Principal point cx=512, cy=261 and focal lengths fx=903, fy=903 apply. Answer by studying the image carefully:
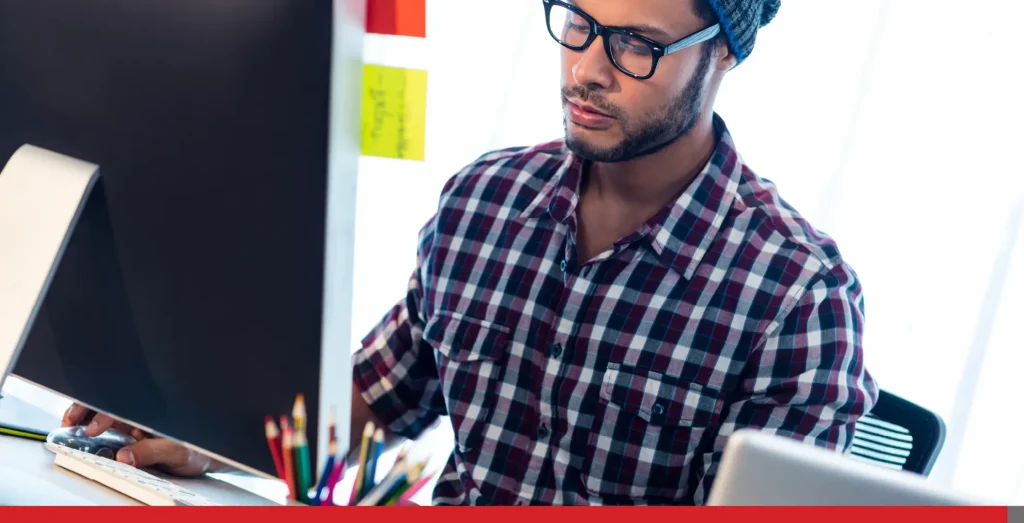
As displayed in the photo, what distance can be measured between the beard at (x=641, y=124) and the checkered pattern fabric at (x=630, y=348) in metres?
0.08

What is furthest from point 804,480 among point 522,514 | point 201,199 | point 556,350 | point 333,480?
point 556,350

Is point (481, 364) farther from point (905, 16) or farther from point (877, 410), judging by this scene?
point (905, 16)

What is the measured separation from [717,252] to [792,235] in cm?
9

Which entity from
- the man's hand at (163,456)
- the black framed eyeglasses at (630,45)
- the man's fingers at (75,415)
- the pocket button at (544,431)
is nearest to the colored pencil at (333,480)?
the man's hand at (163,456)

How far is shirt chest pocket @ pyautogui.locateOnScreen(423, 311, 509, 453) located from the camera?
44.4 inches

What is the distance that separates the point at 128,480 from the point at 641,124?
26.3 inches

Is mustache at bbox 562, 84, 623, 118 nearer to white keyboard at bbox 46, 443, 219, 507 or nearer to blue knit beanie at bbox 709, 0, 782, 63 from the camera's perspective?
blue knit beanie at bbox 709, 0, 782, 63

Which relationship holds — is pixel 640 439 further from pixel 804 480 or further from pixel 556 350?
pixel 804 480

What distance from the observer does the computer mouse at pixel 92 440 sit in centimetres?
77

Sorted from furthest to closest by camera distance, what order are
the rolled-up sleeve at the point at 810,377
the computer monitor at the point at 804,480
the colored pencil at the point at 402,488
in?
the rolled-up sleeve at the point at 810,377, the colored pencil at the point at 402,488, the computer monitor at the point at 804,480

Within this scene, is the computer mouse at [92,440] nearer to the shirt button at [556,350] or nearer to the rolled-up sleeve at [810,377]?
the shirt button at [556,350]

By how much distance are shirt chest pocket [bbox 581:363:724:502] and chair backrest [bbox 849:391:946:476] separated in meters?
0.21

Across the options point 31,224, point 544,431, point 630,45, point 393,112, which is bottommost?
point 544,431

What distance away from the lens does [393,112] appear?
701 mm
